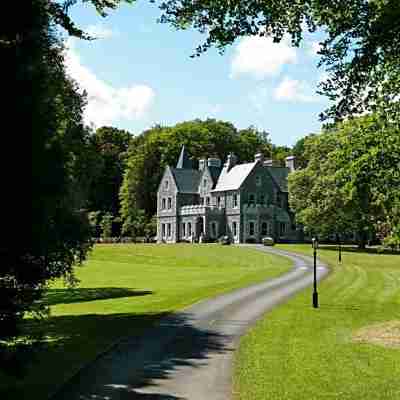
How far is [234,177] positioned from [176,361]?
219ft

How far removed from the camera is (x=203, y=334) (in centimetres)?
2005

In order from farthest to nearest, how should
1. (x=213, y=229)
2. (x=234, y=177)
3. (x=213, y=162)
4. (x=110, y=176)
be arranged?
(x=110, y=176) → (x=213, y=162) → (x=234, y=177) → (x=213, y=229)

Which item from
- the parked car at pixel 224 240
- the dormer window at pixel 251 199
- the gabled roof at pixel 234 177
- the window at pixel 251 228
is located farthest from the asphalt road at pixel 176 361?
the gabled roof at pixel 234 177

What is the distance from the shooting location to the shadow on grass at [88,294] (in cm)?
3217

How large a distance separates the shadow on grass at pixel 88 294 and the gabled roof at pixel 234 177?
148ft

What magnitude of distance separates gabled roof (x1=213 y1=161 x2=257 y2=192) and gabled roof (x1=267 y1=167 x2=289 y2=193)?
550cm

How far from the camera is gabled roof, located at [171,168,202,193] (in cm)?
8729

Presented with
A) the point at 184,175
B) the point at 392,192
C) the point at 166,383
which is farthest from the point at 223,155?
the point at 166,383

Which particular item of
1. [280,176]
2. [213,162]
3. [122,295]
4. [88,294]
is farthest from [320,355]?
[280,176]

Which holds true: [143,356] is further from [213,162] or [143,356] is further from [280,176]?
[280,176]

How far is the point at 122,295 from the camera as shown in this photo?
108 feet

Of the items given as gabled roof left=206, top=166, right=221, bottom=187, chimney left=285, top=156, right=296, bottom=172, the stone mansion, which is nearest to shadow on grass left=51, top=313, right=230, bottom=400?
the stone mansion

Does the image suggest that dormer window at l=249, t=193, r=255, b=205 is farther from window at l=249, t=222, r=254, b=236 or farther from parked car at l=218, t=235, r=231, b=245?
parked car at l=218, t=235, r=231, b=245

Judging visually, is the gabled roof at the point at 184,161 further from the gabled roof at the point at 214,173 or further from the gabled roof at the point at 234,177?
the gabled roof at the point at 234,177
